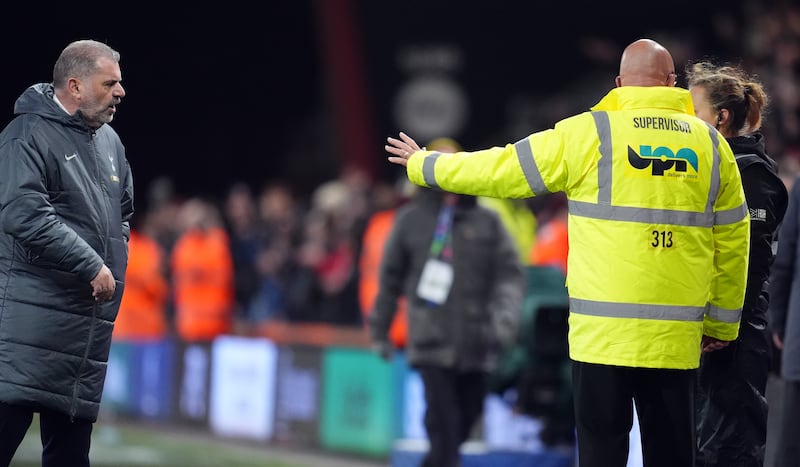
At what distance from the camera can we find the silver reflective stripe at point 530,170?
5.79 meters

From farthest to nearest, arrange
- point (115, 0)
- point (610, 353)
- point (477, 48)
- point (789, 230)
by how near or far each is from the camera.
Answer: point (115, 0), point (477, 48), point (789, 230), point (610, 353)

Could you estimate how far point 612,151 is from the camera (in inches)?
226

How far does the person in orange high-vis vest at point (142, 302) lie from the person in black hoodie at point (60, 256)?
386 inches

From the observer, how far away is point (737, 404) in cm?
638

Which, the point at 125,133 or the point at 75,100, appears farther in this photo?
the point at 125,133

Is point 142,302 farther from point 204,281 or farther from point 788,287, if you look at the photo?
point 788,287

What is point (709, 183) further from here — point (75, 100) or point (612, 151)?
point (75, 100)

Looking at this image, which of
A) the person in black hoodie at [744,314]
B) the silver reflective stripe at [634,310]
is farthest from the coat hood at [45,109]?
the person in black hoodie at [744,314]

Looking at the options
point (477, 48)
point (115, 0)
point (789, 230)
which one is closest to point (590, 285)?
point (789, 230)

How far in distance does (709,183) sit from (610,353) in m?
0.79

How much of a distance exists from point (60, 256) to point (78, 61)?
857 mm

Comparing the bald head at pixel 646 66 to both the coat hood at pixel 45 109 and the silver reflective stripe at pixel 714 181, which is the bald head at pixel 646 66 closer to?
the silver reflective stripe at pixel 714 181

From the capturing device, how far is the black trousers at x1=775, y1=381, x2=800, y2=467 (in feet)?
23.1

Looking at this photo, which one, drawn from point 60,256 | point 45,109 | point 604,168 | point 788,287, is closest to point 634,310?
point 604,168
